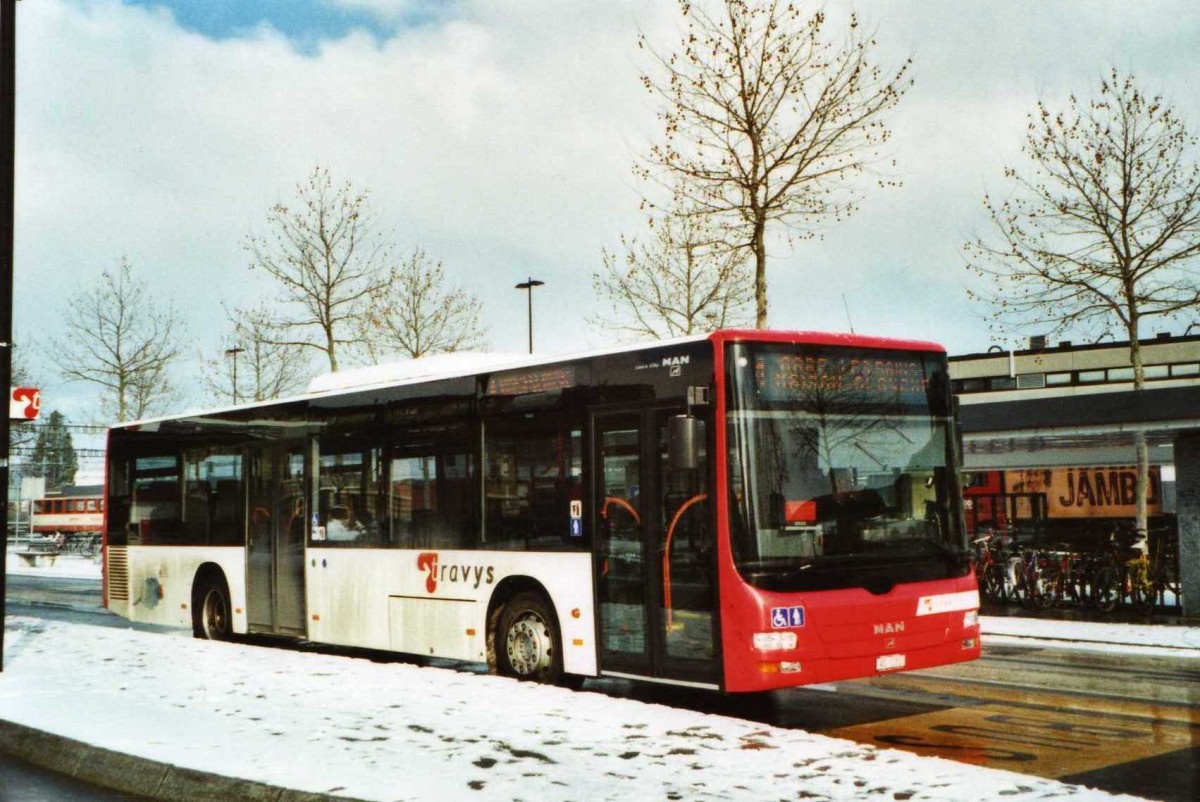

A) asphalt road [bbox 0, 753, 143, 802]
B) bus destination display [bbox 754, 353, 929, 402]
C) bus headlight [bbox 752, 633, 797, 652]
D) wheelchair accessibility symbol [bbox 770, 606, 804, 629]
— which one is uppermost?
bus destination display [bbox 754, 353, 929, 402]

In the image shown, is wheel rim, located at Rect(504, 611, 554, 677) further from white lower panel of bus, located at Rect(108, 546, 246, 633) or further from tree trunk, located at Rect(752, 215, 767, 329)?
tree trunk, located at Rect(752, 215, 767, 329)

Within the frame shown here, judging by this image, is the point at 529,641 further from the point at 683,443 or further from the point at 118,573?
the point at 118,573

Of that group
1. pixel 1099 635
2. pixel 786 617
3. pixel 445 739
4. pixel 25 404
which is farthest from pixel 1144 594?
pixel 25 404

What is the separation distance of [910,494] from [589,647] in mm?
2932

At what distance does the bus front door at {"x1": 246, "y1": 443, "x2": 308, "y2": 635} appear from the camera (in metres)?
14.8

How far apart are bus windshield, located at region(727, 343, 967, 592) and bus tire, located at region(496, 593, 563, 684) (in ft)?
8.55

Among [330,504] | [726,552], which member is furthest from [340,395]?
[726,552]

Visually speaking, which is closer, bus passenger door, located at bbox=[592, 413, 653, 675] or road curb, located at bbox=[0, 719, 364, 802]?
road curb, located at bbox=[0, 719, 364, 802]

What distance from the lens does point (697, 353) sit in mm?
9930

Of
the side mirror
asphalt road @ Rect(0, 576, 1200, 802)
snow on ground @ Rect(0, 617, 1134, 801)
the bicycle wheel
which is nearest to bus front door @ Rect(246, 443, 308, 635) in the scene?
asphalt road @ Rect(0, 576, 1200, 802)

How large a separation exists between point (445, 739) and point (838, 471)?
354 cm

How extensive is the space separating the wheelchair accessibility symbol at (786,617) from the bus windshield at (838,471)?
0.59 ft

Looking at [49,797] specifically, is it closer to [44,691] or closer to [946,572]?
[44,691]

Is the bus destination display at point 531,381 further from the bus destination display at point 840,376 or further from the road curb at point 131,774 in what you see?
the road curb at point 131,774
